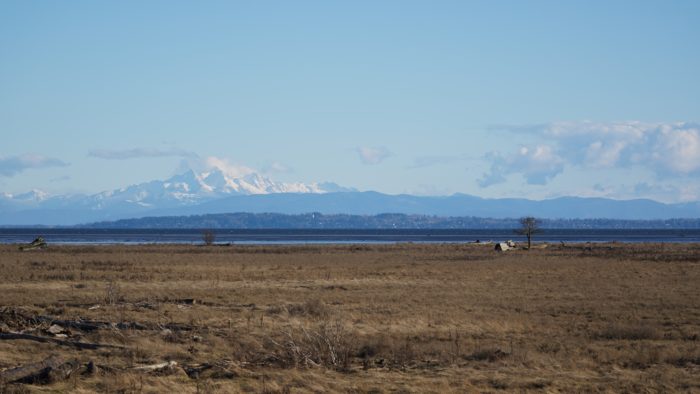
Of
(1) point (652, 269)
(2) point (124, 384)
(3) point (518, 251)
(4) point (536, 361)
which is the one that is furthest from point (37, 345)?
(3) point (518, 251)

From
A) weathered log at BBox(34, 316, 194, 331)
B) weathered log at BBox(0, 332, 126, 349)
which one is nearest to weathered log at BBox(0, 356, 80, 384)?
weathered log at BBox(0, 332, 126, 349)

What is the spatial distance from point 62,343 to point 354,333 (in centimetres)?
722

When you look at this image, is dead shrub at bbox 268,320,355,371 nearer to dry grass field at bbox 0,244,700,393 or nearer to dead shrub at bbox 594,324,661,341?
dry grass field at bbox 0,244,700,393

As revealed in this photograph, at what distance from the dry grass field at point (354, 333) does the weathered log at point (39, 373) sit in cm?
4

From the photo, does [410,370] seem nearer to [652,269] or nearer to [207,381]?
[207,381]

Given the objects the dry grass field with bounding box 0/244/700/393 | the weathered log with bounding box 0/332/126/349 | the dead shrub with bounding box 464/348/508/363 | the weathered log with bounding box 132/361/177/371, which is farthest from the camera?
the weathered log with bounding box 0/332/126/349

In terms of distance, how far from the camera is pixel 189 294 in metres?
33.1

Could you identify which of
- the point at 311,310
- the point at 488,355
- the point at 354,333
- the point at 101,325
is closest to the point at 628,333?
the point at 488,355

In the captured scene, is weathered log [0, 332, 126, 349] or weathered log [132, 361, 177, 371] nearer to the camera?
weathered log [132, 361, 177, 371]

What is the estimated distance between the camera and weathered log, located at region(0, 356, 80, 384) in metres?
15.5

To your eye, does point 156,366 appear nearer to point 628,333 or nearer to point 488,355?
point 488,355

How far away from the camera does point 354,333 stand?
22.1 meters

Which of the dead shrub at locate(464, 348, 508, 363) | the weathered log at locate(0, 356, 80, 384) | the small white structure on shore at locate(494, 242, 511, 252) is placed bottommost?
the dead shrub at locate(464, 348, 508, 363)

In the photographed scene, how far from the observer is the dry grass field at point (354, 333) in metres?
16.1
